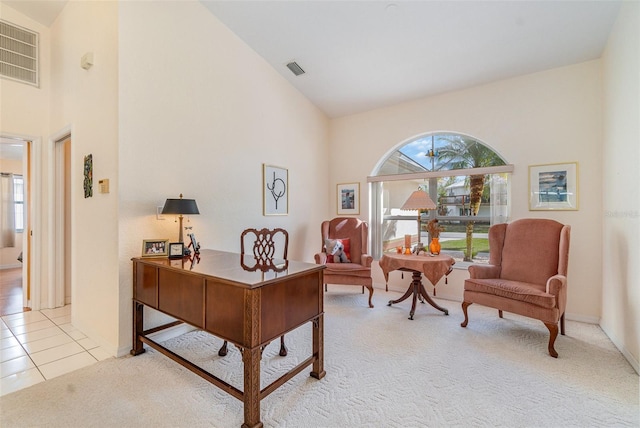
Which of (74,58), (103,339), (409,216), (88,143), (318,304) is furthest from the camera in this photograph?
(409,216)

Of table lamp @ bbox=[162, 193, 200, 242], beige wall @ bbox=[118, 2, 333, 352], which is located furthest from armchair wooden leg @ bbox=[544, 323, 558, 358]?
table lamp @ bbox=[162, 193, 200, 242]

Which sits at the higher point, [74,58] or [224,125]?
[74,58]

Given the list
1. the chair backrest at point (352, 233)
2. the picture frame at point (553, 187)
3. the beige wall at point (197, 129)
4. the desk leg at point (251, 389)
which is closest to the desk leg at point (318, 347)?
the desk leg at point (251, 389)

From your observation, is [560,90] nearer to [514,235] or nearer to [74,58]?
[514,235]

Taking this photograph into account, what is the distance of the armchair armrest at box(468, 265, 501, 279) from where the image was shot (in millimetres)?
3148

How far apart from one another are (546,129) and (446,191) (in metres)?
1.33

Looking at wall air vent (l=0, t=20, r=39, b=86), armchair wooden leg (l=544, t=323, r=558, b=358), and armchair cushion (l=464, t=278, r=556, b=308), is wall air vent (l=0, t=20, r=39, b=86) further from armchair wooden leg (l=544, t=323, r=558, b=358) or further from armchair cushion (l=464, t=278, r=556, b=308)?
armchair wooden leg (l=544, t=323, r=558, b=358)

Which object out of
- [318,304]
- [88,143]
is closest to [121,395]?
[318,304]

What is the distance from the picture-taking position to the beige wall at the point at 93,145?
2477 millimetres

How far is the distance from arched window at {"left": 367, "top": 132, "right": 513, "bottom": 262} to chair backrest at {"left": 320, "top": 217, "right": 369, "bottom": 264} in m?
0.54

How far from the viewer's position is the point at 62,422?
1.65 metres

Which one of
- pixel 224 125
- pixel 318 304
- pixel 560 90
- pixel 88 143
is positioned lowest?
pixel 318 304

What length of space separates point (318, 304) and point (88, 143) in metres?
2.67

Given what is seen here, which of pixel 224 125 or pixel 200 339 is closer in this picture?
pixel 200 339
